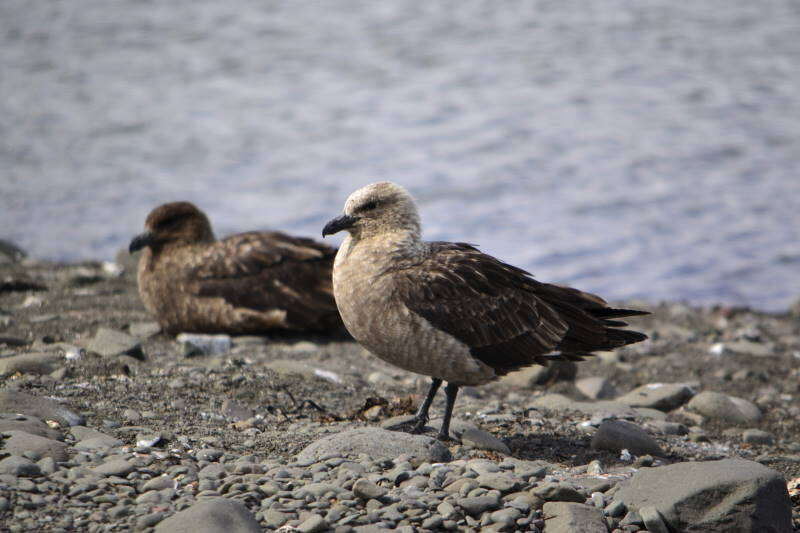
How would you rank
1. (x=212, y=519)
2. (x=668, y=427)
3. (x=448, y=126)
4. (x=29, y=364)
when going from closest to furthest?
(x=212, y=519)
(x=29, y=364)
(x=668, y=427)
(x=448, y=126)

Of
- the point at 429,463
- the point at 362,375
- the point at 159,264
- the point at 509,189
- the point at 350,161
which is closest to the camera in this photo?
the point at 429,463

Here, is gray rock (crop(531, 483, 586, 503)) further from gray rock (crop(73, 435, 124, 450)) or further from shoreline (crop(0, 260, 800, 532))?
gray rock (crop(73, 435, 124, 450))

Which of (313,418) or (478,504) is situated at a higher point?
(478,504)

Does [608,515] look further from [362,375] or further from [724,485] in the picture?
[362,375]

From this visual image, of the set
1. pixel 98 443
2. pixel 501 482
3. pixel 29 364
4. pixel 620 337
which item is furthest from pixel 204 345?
pixel 501 482

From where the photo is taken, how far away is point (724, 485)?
184 inches

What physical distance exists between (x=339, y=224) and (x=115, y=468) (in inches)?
82.2

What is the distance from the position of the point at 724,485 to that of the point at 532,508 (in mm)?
906

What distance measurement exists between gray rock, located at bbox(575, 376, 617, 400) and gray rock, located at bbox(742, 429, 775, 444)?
1.20 metres

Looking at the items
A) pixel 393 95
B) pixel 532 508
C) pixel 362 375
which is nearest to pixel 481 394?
pixel 362 375

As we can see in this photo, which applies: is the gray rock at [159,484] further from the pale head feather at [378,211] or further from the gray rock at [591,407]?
the gray rock at [591,407]

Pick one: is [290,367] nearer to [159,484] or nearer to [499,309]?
[499,309]

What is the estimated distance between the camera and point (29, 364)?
6664 millimetres

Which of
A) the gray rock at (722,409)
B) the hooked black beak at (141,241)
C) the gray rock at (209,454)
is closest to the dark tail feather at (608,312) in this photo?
the gray rock at (722,409)
